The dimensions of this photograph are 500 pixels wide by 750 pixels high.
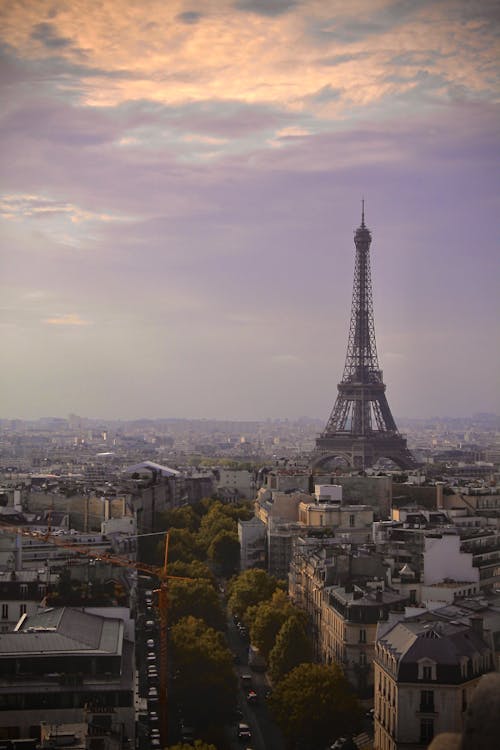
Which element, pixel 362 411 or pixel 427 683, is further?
pixel 362 411

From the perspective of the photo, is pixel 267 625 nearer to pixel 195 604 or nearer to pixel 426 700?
pixel 195 604

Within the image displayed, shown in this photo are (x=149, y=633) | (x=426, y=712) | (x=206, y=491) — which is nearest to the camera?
(x=426, y=712)

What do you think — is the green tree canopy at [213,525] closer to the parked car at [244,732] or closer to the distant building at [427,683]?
the parked car at [244,732]

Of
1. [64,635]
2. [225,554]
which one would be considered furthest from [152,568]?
[64,635]

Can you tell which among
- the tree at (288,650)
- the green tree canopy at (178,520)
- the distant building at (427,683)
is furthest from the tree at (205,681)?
the green tree canopy at (178,520)

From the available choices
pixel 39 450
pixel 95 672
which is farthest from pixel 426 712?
pixel 39 450

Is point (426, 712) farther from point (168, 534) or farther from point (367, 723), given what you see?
point (168, 534)
